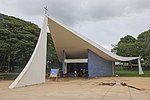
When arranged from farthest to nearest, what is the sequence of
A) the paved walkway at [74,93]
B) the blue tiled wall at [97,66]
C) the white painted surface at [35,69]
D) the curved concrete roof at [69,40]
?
the blue tiled wall at [97,66] → the curved concrete roof at [69,40] → the white painted surface at [35,69] → the paved walkway at [74,93]

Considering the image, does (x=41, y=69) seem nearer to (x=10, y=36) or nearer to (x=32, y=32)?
(x=10, y=36)

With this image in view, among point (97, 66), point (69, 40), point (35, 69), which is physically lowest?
point (35, 69)

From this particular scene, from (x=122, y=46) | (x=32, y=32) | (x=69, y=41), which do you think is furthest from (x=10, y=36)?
(x=122, y=46)

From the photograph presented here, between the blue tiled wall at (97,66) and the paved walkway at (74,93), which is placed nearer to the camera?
the paved walkway at (74,93)

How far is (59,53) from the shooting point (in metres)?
26.6

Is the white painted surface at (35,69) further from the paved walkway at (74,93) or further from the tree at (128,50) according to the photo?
the tree at (128,50)

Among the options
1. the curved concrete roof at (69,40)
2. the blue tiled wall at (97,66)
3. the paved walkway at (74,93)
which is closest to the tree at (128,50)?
the blue tiled wall at (97,66)

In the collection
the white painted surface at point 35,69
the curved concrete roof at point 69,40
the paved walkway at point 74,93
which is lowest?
the paved walkway at point 74,93

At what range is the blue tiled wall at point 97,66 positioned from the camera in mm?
22914

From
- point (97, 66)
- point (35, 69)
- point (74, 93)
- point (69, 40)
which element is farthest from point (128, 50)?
point (74, 93)

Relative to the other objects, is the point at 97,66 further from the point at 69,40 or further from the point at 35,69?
the point at 35,69

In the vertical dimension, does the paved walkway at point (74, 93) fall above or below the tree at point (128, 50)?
below

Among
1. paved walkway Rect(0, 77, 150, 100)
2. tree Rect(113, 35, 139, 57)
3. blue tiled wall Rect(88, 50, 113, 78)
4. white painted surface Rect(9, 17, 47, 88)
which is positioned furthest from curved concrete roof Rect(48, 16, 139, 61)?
tree Rect(113, 35, 139, 57)

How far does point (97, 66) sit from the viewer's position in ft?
80.0
